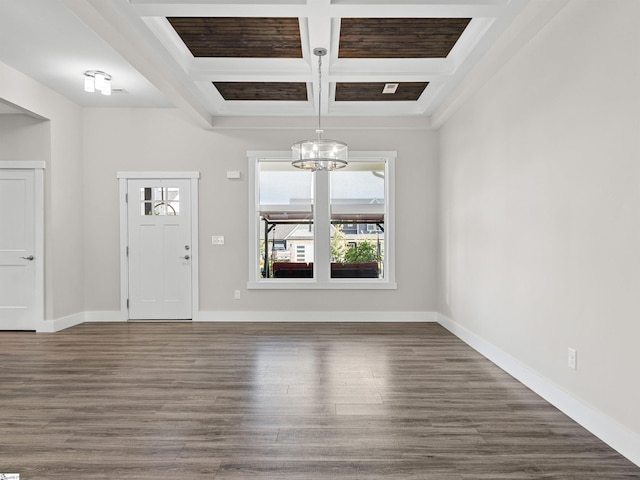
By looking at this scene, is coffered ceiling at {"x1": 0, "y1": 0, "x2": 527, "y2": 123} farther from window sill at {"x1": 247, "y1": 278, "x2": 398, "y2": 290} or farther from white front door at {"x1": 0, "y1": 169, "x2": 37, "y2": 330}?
window sill at {"x1": 247, "y1": 278, "x2": 398, "y2": 290}

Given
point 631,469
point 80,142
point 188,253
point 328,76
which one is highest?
point 328,76

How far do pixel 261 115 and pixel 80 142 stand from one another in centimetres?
256

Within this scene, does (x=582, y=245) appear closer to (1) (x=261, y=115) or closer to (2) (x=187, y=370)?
(2) (x=187, y=370)

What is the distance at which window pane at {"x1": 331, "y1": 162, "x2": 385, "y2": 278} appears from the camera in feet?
20.0

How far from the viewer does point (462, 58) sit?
4051 mm

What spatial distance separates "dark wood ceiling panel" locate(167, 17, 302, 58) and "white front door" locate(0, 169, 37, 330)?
3.04m

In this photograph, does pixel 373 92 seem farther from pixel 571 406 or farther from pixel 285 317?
pixel 571 406

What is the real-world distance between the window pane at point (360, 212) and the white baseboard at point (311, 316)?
0.57 m

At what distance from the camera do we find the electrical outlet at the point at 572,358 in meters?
2.77

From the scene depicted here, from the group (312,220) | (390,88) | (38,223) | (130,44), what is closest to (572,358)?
(390,88)

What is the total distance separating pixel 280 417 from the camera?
275cm

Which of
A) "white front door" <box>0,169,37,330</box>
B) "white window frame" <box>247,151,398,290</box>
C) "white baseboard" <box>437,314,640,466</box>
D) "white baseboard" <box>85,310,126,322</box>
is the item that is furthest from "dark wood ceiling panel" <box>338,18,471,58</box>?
"white baseboard" <box>85,310,126,322</box>

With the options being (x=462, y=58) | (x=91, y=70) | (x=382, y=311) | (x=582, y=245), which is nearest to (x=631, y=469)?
(x=582, y=245)

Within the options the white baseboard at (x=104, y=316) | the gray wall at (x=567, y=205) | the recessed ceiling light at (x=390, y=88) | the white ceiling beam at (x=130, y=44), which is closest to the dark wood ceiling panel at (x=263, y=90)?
the white ceiling beam at (x=130, y=44)
